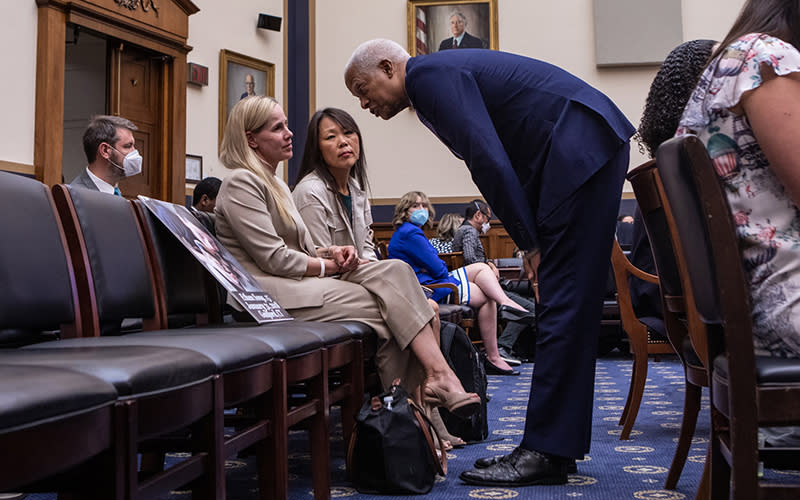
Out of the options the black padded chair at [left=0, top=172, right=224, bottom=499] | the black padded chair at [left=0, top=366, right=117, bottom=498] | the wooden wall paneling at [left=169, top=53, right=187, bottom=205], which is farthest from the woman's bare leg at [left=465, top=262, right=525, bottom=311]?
the black padded chair at [left=0, top=366, right=117, bottom=498]

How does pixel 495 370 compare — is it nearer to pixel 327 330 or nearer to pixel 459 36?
pixel 327 330

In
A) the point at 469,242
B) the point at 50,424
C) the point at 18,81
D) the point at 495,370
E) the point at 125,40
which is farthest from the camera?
the point at 125,40

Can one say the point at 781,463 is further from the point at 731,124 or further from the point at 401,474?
the point at 401,474

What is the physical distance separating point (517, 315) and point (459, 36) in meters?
4.07

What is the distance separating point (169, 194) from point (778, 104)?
610 cm

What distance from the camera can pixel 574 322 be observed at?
1.96 m

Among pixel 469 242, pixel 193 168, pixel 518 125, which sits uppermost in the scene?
pixel 193 168

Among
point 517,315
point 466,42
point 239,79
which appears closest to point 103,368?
point 517,315

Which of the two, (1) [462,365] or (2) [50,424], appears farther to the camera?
(1) [462,365]

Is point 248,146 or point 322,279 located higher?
point 248,146

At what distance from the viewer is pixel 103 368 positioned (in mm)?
912

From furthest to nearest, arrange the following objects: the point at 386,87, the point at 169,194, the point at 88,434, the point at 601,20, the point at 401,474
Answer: the point at 601,20
the point at 169,194
the point at 386,87
the point at 401,474
the point at 88,434

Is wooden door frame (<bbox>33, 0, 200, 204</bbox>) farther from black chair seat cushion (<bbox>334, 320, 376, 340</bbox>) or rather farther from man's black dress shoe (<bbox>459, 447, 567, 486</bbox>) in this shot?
man's black dress shoe (<bbox>459, 447, 567, 486</bbox>)

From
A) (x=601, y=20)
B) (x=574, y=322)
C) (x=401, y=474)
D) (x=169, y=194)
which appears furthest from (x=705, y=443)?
(x=601, y=20)
